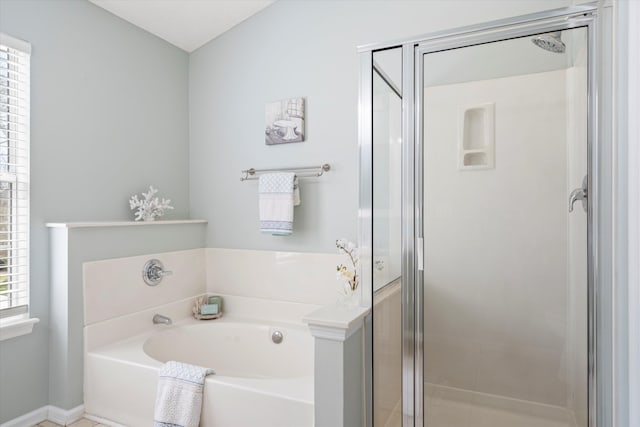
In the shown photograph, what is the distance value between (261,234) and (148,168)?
952 millimetres

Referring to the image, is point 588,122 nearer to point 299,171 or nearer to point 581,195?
point 581,195

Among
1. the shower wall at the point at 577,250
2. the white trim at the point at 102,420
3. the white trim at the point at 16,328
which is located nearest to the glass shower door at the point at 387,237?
the shower wall at the point at 577,250

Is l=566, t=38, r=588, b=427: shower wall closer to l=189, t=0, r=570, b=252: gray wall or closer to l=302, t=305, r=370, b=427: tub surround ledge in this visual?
l=302, t=305, r=370, b=427: tub surround ledge

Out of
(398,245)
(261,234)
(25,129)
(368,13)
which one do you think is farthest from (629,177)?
(25,129)

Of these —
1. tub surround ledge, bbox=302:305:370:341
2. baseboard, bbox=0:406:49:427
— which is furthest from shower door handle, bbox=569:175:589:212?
baseboard, bbox=0:406:49:427

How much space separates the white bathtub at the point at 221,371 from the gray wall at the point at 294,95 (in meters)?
0.66

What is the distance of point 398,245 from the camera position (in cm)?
173

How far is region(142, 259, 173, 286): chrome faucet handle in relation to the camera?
8.84 ft

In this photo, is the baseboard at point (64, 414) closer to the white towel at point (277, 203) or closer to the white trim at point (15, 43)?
the white towel at point (277, 203)

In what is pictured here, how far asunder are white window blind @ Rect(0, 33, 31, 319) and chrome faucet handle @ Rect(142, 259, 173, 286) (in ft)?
2.12

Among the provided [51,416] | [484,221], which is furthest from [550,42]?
[51,416]

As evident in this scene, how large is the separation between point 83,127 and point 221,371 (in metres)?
1.81

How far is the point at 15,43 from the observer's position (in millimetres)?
2166

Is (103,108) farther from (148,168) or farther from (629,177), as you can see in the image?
(629,177)
